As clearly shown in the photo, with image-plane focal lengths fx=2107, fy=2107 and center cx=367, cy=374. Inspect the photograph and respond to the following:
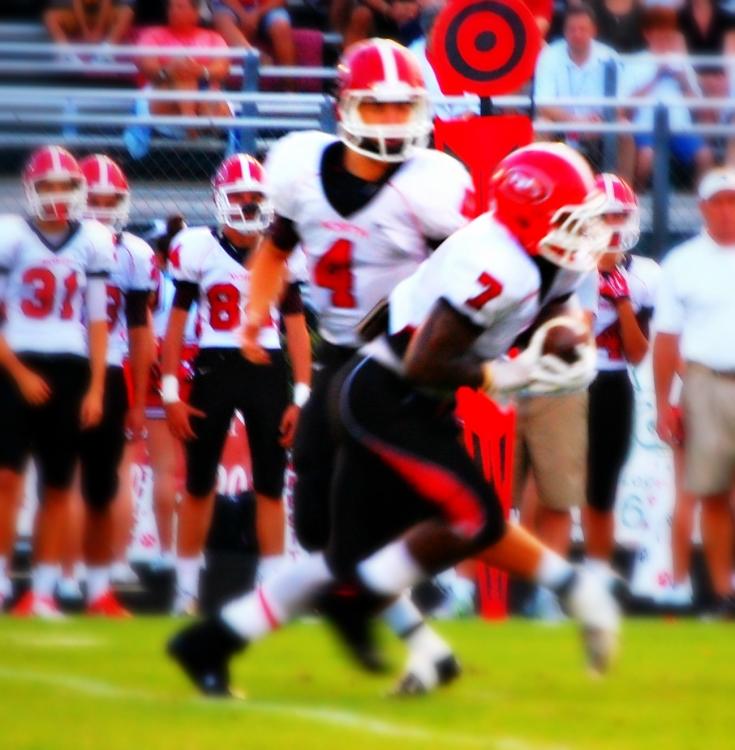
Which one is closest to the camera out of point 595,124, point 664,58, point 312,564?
point 312,564

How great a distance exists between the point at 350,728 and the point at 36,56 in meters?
9.76

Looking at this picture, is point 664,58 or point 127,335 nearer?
point 127,335

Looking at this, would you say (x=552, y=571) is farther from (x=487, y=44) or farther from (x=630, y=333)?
(x=630, y=333)

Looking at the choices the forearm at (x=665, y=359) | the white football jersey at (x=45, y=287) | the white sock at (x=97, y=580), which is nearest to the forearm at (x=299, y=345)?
the white football jersey at (x=45, y=287)

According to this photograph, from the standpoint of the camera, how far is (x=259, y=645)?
7.11 metres

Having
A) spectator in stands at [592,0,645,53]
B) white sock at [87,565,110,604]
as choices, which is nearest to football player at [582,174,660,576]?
white sock at [87,565,110,604]

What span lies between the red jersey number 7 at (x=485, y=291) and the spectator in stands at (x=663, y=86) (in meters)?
6.00

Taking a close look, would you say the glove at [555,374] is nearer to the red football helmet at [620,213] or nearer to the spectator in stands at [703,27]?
the red football helmet at [620,213]

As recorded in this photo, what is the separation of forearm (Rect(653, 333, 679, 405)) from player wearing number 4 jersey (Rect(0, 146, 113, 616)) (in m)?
2.37

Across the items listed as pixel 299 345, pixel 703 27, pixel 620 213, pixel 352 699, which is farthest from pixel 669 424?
pixel 703 27

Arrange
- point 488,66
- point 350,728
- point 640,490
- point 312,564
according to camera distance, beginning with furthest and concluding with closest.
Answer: point 640,490 < point 488,66 < point 312,564 < point 350,728

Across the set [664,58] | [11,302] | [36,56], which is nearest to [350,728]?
[11,302]

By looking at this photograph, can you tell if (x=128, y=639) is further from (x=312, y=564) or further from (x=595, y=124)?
(x=595, y=124)

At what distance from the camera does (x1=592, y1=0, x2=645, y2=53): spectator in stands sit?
13117 millimetres
